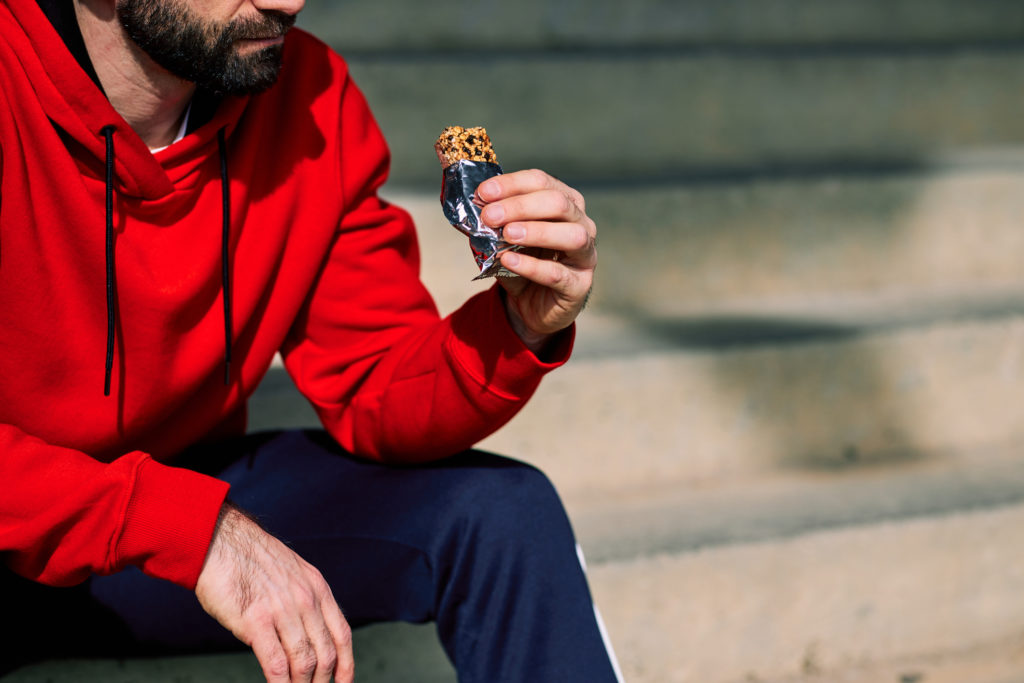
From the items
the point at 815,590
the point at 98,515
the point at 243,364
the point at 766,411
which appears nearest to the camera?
the point at 98,515

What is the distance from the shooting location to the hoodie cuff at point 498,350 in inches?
46.9

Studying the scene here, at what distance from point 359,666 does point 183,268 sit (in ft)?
2.06

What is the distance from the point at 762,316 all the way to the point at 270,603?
1.31 meters

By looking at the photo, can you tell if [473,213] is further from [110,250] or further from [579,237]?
[110,250]

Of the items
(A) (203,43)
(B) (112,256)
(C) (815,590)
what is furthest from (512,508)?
(C) (815,590)

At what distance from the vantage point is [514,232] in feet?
3.43

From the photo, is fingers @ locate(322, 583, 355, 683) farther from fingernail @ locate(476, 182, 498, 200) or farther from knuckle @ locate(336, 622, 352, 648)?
fingernail @ locate(476, 182, 498, 200)

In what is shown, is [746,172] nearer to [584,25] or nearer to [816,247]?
[816,247]

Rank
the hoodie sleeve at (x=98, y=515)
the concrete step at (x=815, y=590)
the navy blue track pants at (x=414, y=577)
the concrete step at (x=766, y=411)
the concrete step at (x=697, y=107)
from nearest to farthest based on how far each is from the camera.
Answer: the hoodie sleeve at (x=98, y=515) → the navy blue track pants at (x=414, y=577) → the concrete step at (x=815, y=590) → the concrete step at (x=766, y=411) → the concrete step at (x=697, y=107)

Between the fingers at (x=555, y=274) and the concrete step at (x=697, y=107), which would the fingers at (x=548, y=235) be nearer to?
the fingers at (x=555, y=274)

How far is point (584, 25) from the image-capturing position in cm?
251

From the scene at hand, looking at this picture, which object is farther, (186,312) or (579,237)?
(186,312)

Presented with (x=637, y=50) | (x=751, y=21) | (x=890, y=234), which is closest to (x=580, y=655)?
(x=890, y=234)

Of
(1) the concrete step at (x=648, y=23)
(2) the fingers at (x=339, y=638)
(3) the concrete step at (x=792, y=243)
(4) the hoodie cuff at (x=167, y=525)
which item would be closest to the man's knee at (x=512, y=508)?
(2) the fingers at (x=339, y=638)
